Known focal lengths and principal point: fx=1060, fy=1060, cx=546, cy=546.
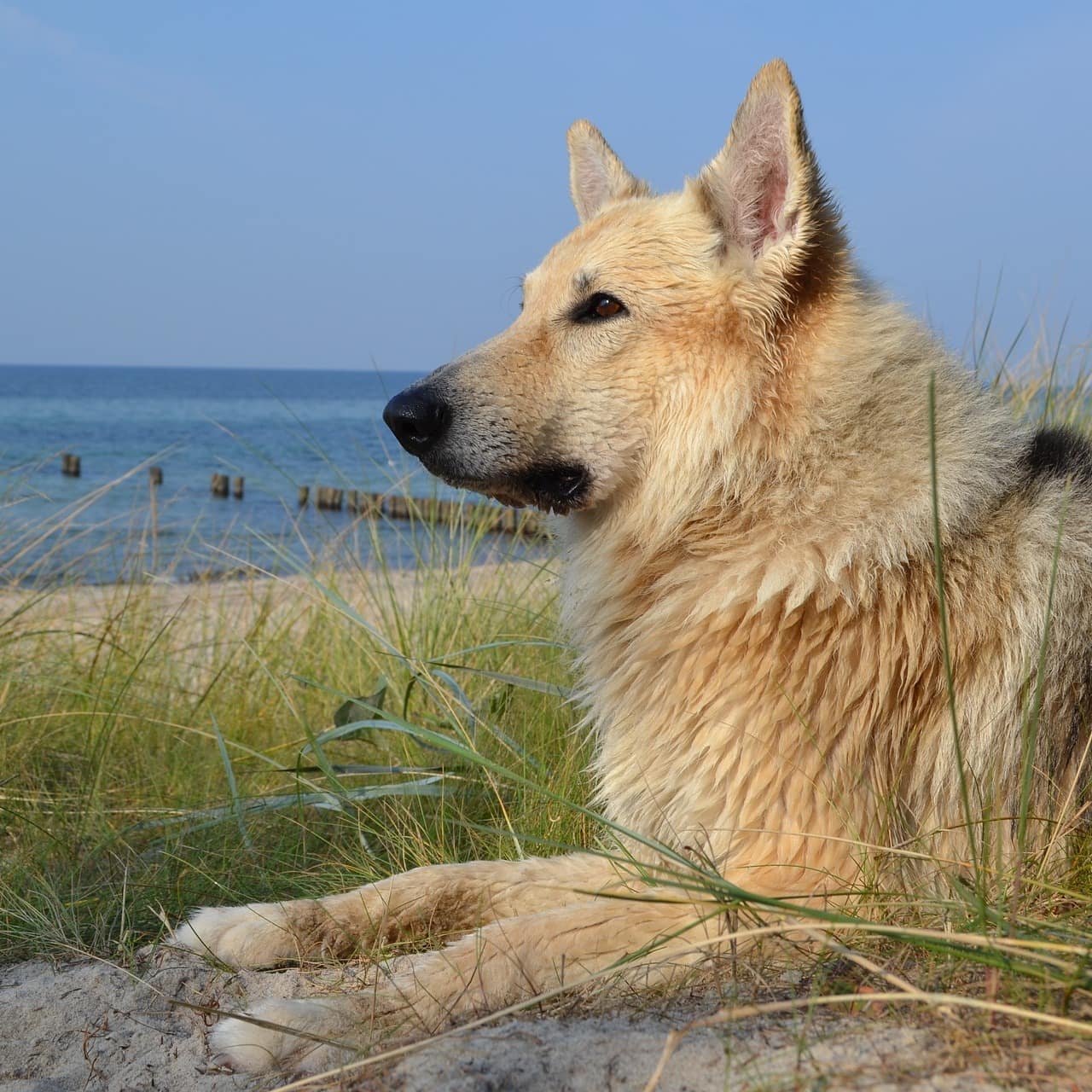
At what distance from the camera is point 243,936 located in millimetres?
2693

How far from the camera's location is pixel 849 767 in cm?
251

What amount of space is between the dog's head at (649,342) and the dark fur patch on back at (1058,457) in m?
0.69

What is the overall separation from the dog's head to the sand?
1.50 meters

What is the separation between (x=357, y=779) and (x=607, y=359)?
79.7 inches

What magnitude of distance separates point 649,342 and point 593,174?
124 centimetres

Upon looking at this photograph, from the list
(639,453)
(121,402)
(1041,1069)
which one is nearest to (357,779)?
(639,453)

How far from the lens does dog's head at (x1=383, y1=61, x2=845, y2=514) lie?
9.57ft

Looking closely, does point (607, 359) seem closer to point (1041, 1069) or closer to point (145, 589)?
point (1041, 1069)

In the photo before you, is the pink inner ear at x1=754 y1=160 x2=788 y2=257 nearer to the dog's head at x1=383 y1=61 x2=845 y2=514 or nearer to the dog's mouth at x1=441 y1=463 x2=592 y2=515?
the dog's head at x1=383 y1=61 x2=845 y2=514

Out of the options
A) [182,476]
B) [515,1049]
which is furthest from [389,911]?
[182,476]

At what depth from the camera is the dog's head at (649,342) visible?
9.57ft

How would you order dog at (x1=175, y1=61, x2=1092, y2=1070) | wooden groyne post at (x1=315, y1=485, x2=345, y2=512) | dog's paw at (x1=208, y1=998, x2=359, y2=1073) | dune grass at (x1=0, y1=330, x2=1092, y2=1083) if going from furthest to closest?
wooden groyne post at (x1=315, y1=485, x2=345, y2=512), dog at (x1=175, y1=61, x2=1092, y2=1070), dog's paw at (x1=208, y1=998, x2=359, y2=1073), dune grass at (x1=0, y1=330, x2=1092, y2=1083)

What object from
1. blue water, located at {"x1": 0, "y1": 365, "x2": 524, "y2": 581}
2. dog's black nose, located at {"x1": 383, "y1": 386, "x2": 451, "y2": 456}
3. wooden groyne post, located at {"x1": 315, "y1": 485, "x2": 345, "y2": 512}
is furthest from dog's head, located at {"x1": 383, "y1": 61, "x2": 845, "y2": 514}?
wooden groyne post, located at {"x1": 315, "y1": 485, "x2": 345, "y2": 512}

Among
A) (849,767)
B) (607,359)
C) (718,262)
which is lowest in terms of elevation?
(849,767)
